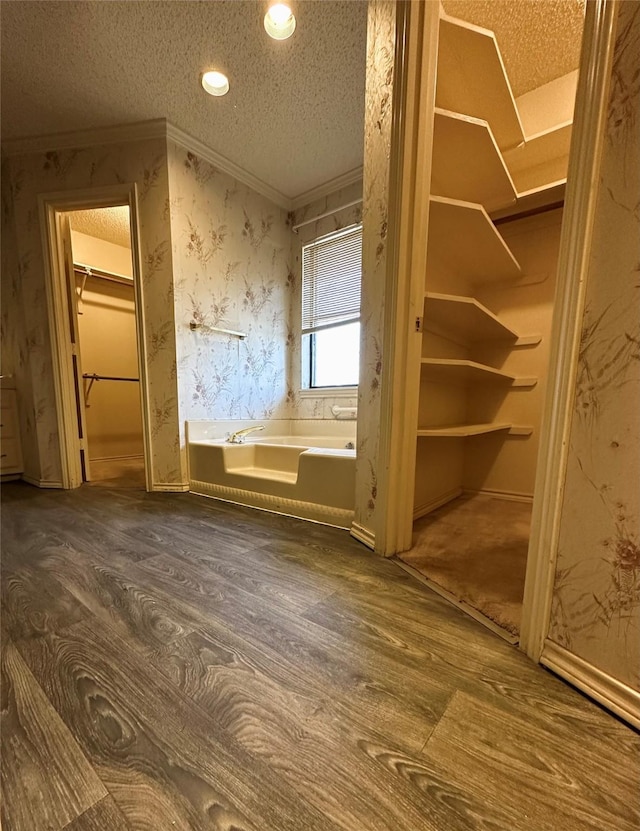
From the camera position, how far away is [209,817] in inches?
17.8

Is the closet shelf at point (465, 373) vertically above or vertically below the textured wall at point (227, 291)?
below

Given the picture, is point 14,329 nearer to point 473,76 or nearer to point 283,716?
point 283,716

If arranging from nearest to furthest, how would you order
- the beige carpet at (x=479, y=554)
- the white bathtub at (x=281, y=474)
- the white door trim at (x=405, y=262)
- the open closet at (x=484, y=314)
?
the beige carpet at (x=479, y=554)
the white door trim at (x=405, y=262)
the open closet at (x=484, y=314)
the white bathtub at (x=281, y=474)

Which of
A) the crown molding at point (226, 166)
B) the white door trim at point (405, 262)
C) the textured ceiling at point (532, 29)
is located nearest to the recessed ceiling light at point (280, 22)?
the white door trim at point (405, 262)

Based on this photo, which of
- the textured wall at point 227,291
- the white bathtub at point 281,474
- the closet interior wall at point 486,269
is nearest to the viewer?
the closet interior wall at point 486,269

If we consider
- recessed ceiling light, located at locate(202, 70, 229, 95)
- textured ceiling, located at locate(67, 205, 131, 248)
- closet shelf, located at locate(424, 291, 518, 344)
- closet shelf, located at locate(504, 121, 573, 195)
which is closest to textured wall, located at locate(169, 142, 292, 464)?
recessed ceiling light, located at locate(202, 70, 229, 95)

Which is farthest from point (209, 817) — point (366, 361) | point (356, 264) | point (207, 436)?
point (356, 264)

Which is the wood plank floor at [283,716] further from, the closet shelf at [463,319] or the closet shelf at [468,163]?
the closet shelf at [468,163]

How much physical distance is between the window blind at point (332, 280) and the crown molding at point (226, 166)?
17.4 inches

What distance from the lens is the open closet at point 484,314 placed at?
1.19m

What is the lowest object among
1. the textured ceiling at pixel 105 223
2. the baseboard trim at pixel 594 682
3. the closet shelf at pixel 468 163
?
the baseboard trim at pixel 594 682

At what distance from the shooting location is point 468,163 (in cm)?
145

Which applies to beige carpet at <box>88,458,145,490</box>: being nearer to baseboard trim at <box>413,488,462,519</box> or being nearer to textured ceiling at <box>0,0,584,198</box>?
baseboard trim at <box>413,488,462,519</box>

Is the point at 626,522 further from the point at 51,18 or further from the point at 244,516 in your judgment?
the point at 51,18
